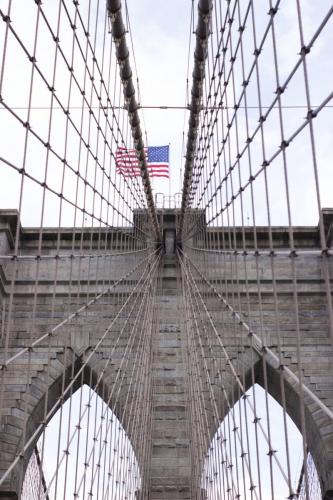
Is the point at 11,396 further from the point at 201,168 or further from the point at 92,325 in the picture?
the point at 201,168

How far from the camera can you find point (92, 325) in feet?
51.0

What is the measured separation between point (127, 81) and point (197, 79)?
3.27 feet

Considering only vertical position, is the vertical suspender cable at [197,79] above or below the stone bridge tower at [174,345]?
above

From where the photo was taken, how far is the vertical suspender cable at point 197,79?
31.7ft

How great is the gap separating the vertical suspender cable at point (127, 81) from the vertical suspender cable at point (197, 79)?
793 millimetres

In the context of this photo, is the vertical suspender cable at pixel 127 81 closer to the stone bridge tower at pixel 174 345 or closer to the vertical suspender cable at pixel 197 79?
the vertical suspender cable at pixel 197 79

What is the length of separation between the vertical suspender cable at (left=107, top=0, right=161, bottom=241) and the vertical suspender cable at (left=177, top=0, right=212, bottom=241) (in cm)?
79

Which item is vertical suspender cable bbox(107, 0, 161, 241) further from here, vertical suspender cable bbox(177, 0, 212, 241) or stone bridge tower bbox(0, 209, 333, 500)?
stone bridge tower bbox(0, 209, 333, 500)

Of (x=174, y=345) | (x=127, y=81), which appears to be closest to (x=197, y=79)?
(x=127, y=81)

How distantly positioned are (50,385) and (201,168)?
16.0 feet

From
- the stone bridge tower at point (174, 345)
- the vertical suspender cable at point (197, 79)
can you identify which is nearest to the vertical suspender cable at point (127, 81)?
the vertical suspender cable at point (197, 79)

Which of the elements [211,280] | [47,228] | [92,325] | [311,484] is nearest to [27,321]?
[92,325]

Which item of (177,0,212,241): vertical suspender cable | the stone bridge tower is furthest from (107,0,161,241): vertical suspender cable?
the stone bridge tower

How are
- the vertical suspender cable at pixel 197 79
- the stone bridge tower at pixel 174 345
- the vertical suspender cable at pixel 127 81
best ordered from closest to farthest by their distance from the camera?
the vertical suspender cable at pixel 127 81 → the vertical suspender cable at pixel 197 79 → the stone bridge tower at pixel 174 345
